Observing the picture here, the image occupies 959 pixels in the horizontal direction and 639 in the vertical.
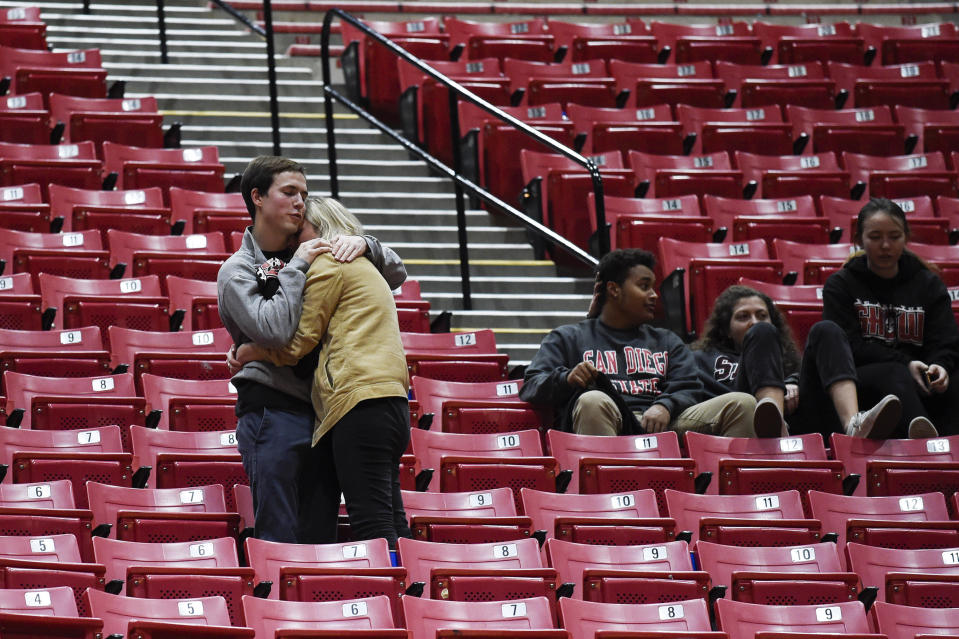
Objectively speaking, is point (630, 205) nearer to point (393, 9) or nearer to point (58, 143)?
point (58, 143)

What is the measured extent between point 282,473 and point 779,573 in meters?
1.23

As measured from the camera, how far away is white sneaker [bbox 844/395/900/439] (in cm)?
483

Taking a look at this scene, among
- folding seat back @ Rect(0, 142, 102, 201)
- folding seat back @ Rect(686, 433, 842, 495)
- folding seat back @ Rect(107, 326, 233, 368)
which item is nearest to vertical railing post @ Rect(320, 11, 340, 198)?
folding seat back @ Rect(0, 142, 102, 201)

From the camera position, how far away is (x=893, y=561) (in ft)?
14.1

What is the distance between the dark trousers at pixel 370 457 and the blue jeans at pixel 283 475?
0.20ft

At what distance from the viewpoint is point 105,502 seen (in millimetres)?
4113

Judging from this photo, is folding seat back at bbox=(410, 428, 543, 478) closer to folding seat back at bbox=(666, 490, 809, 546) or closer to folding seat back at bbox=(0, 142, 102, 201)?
folding seat back at bbox=(666, 490, 809, 546)

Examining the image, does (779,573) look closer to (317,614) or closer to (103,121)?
(317,614)

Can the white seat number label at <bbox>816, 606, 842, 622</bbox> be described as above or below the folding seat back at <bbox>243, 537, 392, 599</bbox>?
below

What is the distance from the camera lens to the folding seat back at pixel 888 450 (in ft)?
16.2

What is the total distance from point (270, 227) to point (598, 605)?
4.16 ft

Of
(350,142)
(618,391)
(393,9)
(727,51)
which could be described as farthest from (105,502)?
(393,9)

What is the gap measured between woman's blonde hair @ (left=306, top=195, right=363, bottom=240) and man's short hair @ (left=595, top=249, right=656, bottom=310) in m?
1.28

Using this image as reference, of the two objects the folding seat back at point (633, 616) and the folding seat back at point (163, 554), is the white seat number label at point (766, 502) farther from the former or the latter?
the folding seat back at point (163, 554)
